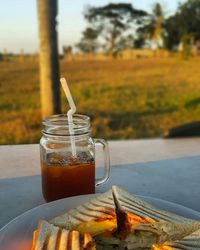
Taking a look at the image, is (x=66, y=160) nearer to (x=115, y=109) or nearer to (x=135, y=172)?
(x=135, y=172)

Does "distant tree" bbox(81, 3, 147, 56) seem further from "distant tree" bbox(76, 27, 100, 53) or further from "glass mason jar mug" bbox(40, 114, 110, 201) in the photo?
"glass mason jar mug" bbox(40, 114, 110, 201)

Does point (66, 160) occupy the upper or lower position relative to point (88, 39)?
lower

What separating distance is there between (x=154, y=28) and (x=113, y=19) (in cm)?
213

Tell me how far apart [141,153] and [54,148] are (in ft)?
1.23

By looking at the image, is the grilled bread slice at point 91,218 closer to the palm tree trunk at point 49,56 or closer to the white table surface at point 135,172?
the white table surface at point 135,172

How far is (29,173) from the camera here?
0.91 m

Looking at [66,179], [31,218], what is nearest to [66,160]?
[66,179]

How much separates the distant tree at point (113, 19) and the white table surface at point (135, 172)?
19.0 m

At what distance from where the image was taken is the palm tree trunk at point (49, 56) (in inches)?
111

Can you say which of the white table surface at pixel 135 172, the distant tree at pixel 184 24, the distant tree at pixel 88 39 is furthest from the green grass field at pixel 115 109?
the distant tree at pixel 88 39

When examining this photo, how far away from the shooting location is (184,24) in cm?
1631

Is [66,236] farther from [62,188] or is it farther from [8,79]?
[8,79]

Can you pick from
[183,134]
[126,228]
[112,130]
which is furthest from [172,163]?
[112,130]

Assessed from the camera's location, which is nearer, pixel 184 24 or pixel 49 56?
pixel 49 56
